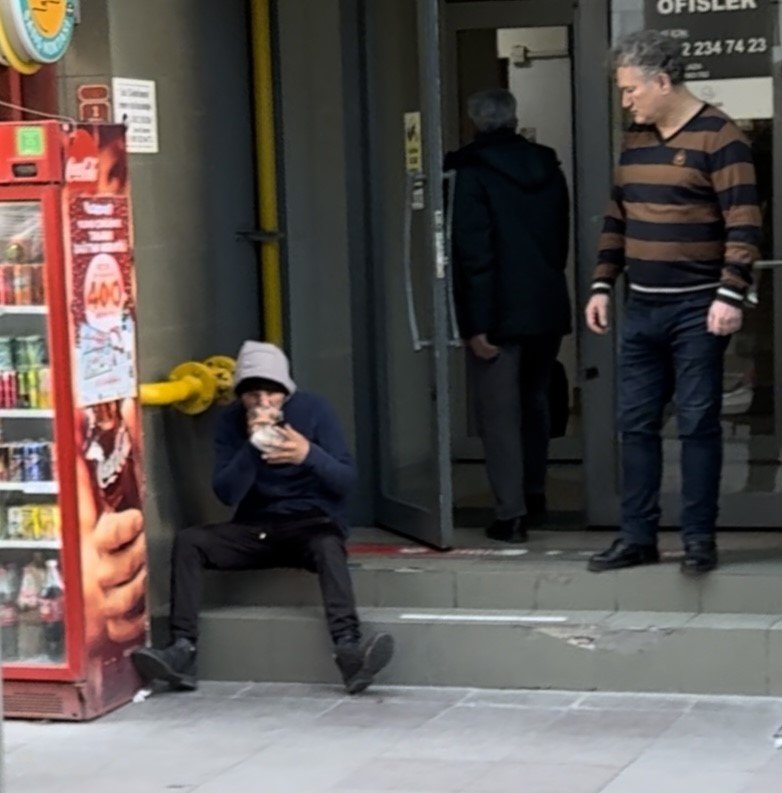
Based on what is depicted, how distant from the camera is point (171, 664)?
7277 mm

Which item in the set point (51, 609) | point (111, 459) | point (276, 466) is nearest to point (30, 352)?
point (111, 459)

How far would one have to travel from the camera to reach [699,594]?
23.7 ft

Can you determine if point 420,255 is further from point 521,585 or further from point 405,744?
point 405,744

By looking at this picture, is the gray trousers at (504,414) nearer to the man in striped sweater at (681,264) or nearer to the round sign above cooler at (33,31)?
the man in striped sweater at (681,264)

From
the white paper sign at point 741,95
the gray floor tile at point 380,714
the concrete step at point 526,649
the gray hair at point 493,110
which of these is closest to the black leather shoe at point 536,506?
the concrete step at point 526,649

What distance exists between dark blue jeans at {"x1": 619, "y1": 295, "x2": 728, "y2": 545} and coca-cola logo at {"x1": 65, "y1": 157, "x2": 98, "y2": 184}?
6.46 feet

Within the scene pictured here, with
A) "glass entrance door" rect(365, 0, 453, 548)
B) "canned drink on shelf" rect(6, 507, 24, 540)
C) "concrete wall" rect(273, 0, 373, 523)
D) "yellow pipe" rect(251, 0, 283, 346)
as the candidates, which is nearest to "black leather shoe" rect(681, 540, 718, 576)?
"glass entrance door" rect(365, 0, 453, 548)

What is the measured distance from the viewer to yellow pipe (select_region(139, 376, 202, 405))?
7.57 m

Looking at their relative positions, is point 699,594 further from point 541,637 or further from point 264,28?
point 264,28

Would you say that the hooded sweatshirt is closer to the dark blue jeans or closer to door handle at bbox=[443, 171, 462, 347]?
door handle at bbox=[443, 171, 462, 347]

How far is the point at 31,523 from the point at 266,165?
2113mm

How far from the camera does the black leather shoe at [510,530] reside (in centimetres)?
815

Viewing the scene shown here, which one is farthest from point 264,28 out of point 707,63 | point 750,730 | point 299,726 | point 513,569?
point 750,730

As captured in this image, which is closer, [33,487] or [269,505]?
[33,487]
